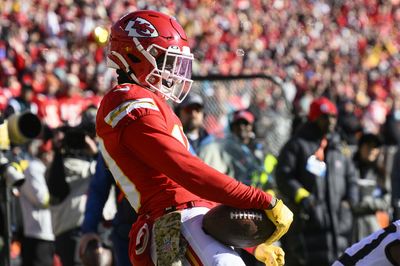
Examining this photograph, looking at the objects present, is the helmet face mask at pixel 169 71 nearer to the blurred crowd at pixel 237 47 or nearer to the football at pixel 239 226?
the football at pixel 239 226

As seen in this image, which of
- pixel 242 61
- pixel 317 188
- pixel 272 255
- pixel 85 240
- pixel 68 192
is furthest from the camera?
pixel 242 61

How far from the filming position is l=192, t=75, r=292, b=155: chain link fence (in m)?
9.31

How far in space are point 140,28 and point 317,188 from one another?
172 inches

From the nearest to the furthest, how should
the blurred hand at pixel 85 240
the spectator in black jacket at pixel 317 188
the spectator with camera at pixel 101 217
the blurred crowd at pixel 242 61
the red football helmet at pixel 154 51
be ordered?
the red football helmet at pixel 154 51
the blurred hand at pixel 85 240
the spectator with camera at pixel 101 217
the spectator in black jacket at pixel 317 188
the blurred crowd at pixel 242 61

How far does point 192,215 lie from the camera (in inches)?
154

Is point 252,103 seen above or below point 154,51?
below

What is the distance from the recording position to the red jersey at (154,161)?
3764 millimetres

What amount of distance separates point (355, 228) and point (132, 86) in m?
5.31

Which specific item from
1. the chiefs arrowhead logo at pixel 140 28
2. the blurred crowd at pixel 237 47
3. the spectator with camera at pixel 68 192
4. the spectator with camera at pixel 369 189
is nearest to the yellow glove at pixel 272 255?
the chiefs arrowhead logo at pixel 140 28

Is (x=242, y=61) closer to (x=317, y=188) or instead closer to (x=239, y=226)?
(x=317, y=188)

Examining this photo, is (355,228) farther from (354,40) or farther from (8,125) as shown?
(354,40)

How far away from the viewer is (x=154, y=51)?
13.6 ft

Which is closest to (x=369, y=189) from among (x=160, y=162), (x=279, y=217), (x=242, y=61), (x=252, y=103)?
(x=252, y=103)

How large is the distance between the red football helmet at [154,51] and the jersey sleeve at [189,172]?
37cm
